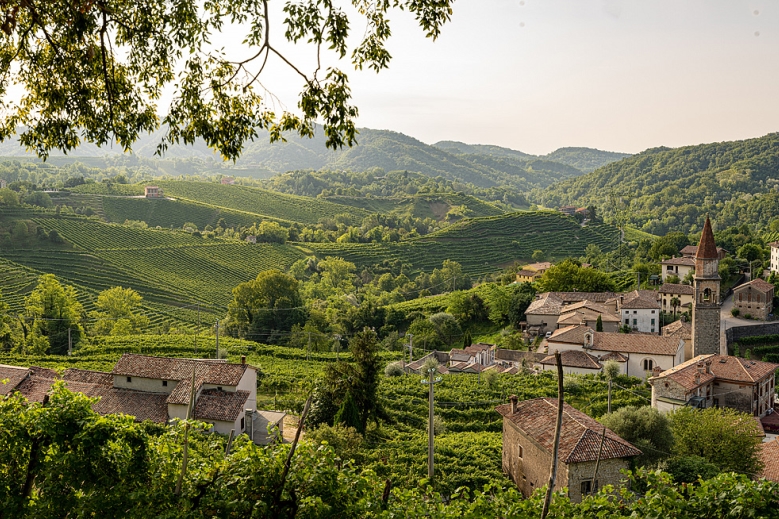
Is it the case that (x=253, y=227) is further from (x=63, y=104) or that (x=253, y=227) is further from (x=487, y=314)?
(x=63, y=104)

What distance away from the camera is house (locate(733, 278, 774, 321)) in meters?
45.1

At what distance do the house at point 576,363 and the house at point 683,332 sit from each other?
6.11 meters

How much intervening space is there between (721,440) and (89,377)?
23.8 metres

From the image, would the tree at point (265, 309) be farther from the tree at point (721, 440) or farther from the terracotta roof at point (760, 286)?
the terracotta roof at point (760, 286)

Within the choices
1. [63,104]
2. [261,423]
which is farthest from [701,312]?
[63,104]

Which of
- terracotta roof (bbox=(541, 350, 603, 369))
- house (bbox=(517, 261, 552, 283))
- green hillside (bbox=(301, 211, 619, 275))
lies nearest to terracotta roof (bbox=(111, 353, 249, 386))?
terracotta roof (bbox=(541, 350, 603, 369))

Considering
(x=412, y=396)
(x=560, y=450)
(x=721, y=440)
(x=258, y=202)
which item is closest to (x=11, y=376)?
(x=412, y=396)

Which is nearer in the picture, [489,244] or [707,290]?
[707,290]

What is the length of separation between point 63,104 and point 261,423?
685 inches

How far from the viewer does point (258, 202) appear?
122812 millimetres

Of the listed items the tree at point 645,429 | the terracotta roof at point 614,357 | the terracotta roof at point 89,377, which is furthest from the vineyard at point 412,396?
the terracotta roof at point 89,377

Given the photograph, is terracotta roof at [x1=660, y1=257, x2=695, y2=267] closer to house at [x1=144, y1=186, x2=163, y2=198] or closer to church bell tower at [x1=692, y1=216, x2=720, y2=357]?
church bell tower at [x1=692, y1=216, x2=720, y2=357]

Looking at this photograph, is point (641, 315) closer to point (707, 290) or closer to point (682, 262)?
point (707, 290)

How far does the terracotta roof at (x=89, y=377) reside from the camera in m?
26.3
